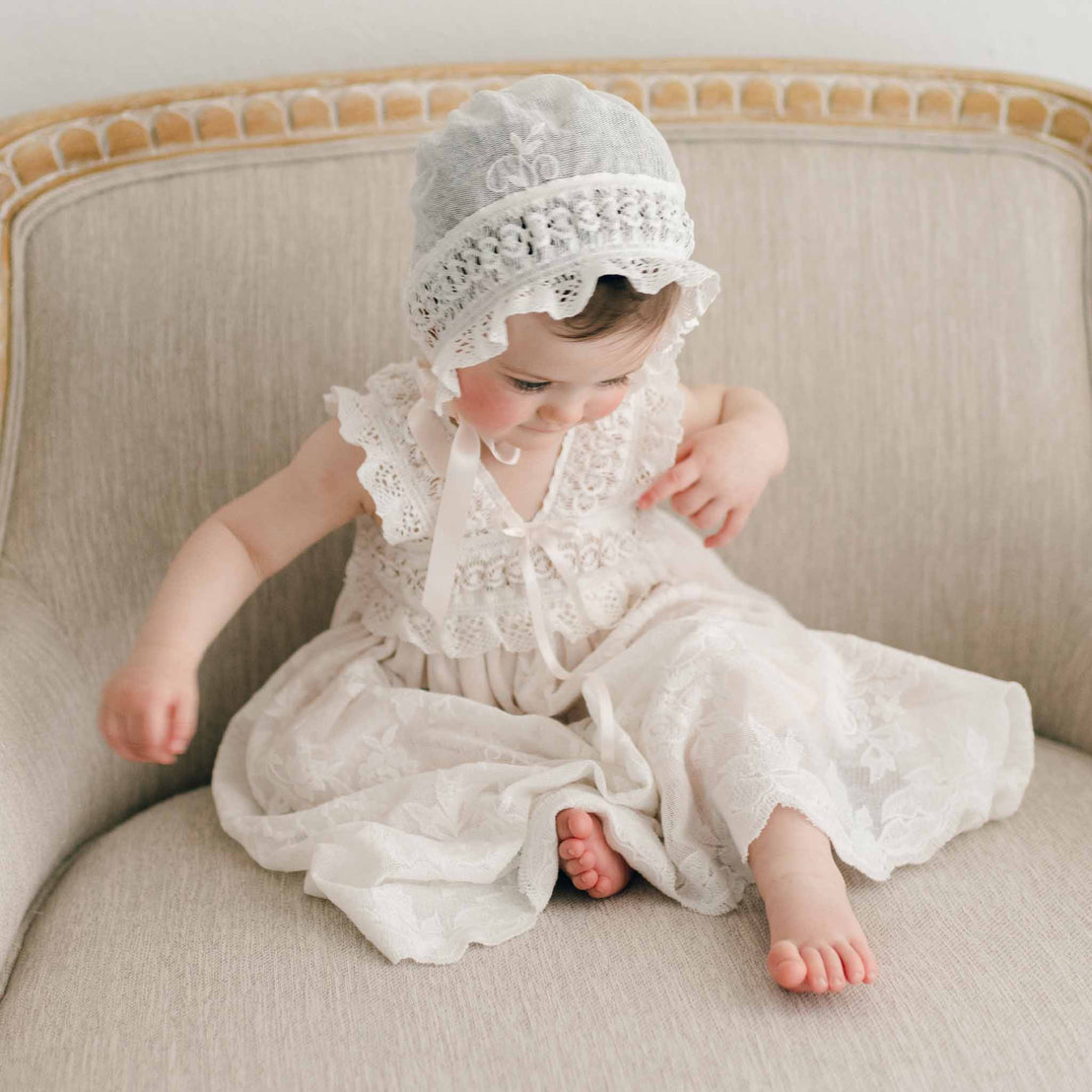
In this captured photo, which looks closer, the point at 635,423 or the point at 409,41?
the point at 635,423

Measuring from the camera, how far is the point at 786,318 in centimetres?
130

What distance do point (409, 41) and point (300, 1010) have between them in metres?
1.09

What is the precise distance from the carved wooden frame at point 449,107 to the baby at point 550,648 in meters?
0.33

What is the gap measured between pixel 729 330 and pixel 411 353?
36 cm

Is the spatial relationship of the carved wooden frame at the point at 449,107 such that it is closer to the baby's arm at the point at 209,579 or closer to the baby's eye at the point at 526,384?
the baby's arm at the point at 209,579

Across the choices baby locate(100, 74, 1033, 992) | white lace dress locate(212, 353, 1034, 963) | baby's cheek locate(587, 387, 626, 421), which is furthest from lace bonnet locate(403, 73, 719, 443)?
white lace dress locate(212, 353, 1034, 963)

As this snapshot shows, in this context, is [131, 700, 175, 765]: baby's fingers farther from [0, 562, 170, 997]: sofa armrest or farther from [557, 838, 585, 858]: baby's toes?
[557, 838, 585, 858]: baby's toes

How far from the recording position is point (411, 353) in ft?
4.16

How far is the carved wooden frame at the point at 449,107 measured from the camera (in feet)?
4.00

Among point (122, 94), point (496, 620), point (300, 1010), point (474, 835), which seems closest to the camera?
Result: point (300, 1010)

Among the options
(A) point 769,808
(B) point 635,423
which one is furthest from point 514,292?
(A) point 769,808

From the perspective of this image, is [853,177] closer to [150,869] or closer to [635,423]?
[635,423]

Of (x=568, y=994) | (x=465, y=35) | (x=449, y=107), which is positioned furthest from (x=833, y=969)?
(x=465, y=35)

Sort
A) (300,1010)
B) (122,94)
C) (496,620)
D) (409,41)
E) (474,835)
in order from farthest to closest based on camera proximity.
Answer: (409,41) < (122,94) < (496,620) < (474,835) < (300,1010)
